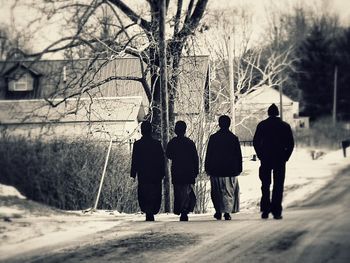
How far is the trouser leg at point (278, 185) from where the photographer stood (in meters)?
7.03

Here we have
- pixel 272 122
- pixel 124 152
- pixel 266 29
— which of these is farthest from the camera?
pixel 266 29

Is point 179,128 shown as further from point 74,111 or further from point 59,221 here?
point 59,221

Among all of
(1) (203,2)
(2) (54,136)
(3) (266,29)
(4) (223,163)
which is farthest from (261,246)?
(3) (266,29)

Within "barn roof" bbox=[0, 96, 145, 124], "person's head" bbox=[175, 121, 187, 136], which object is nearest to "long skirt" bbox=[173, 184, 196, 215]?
"person's head" bbox=[175, 121, 187, 136]

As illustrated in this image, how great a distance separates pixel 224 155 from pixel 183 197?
36.8 inches

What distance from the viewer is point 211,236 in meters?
6.72

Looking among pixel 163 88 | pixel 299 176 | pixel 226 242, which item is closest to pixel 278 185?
pixel 226 242

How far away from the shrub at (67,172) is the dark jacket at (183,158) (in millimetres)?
1379

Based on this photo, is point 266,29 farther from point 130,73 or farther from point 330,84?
point 130,73

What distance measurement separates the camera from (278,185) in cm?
716

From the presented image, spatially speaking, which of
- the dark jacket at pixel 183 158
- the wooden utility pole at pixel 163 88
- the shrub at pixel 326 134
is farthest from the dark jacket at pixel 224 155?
the shrub at pixel 326 134

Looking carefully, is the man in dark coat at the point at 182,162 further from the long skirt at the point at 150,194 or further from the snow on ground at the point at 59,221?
the snow on ground at the point at 59,221

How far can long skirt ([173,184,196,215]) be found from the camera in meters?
7.56

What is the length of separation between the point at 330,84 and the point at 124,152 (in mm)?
9454
